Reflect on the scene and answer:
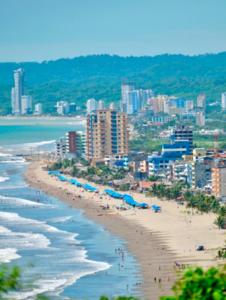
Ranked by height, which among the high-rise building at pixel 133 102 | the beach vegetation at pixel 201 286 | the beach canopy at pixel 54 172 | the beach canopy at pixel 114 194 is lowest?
the beach canopy at pixel 54 172

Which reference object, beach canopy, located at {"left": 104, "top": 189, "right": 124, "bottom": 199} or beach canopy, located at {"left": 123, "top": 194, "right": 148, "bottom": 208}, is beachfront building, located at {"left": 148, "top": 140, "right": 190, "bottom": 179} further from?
beach canopy, located at {"left": 123, "top": 194, "right": 148, "bottom": 208}

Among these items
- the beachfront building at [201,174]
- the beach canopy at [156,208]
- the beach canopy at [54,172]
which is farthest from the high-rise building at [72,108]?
the beach canopy at [156,208]

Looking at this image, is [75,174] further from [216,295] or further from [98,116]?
[216,295]

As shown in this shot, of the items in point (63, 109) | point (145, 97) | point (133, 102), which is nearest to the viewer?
point (133, 102)

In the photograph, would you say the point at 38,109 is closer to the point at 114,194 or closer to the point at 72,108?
the point at 72,108

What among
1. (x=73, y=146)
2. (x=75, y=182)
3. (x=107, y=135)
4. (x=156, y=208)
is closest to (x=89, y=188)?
(x=75, y=182)

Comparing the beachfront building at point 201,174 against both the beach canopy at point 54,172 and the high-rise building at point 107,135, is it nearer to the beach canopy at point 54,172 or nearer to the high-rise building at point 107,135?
the beach canopy at point 54,172
